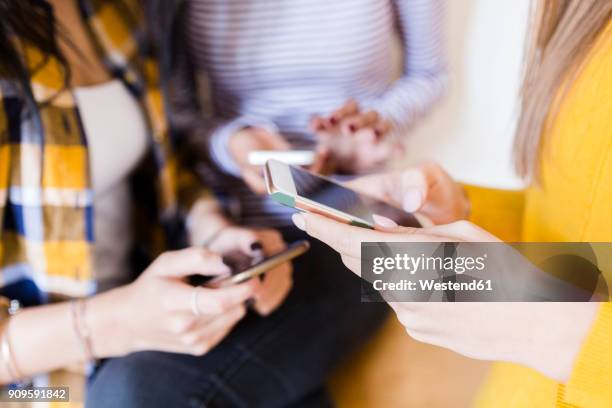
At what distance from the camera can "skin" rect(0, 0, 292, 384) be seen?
0.48 metres

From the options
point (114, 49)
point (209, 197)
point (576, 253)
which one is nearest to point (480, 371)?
point (576, 253)

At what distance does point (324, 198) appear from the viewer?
0.44m

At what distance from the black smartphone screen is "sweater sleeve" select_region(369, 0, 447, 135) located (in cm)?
22

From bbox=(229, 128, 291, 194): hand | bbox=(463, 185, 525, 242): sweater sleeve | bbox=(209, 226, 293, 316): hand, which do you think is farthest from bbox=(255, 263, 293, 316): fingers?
bbox=(463, 185, 525, 242): sweater sleeve

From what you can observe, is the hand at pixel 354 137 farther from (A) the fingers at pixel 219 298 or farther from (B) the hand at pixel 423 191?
(A) the fingers at pixel 219 298

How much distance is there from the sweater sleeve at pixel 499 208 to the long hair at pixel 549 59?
1.7 inches

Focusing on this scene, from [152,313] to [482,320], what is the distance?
28 cm

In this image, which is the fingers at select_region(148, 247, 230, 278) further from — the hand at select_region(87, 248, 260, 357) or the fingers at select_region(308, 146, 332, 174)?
the fingers at select_region(308, 146, 332, 174)

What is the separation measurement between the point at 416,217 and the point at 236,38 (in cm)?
38

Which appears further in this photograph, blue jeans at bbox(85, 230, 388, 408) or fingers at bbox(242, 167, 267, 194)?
fingers at bbox(242, 167, 267, 194)

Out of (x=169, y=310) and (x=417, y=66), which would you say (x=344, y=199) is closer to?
(x=169, y=310)

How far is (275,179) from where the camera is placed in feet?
1.34

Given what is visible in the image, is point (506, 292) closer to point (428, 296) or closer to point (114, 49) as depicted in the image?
point (428, 296)

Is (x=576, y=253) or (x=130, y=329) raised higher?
(x=576, y=253)
